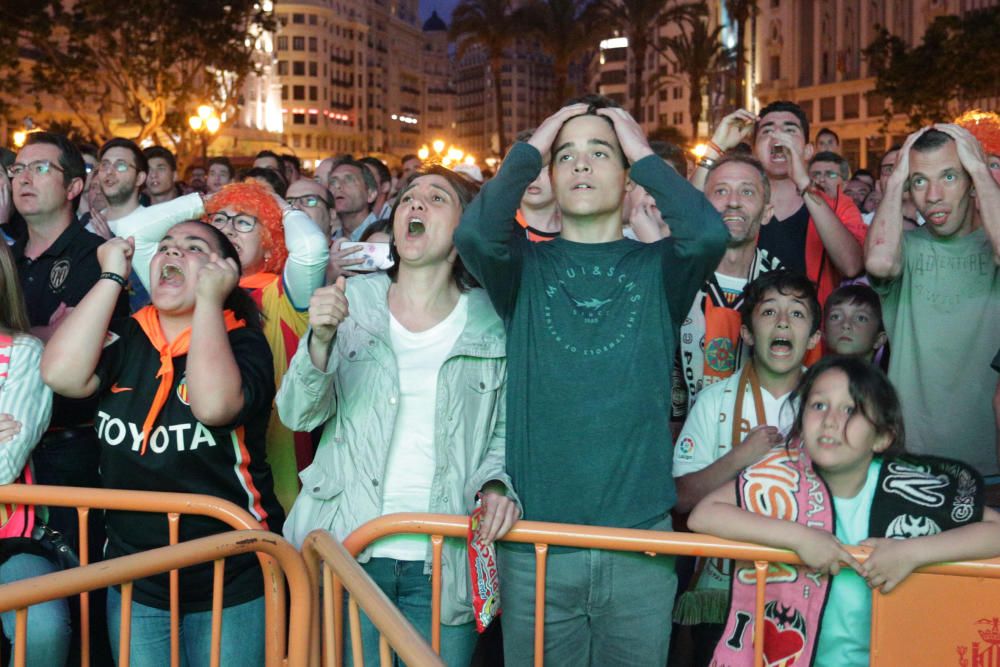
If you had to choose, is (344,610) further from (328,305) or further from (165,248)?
(165,248)

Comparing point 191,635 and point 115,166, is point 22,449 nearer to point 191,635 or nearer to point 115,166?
point 191,635

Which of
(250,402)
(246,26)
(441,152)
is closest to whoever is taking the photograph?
(250,402)

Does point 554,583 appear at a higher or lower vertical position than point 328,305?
lower

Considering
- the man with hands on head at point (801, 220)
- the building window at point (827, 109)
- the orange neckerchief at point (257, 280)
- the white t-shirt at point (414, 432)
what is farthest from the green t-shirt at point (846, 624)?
the building window at point (827, 109)

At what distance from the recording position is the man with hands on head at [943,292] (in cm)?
490

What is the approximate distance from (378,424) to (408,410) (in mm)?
119

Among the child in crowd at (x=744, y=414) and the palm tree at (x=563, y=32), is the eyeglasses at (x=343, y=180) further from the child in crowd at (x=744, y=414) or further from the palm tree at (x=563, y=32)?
the palm tree at (x=563, y=32)

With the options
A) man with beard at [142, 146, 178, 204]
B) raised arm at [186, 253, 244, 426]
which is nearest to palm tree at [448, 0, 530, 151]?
man with beard at [142, 146, 178, 204]

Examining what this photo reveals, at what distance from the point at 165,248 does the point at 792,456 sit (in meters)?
2.46

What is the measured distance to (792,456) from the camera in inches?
142

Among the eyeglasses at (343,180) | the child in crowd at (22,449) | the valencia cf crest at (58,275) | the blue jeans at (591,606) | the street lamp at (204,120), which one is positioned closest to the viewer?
the blue jeans at (591,606)

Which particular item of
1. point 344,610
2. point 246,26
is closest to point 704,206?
point 344,610

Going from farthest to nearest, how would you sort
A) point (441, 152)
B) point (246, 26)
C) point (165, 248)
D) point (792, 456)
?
point (441, 152)
point (246, 26)
point (165, 248)
point (792, 456)

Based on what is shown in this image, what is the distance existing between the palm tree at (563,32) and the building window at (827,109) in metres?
44.9
